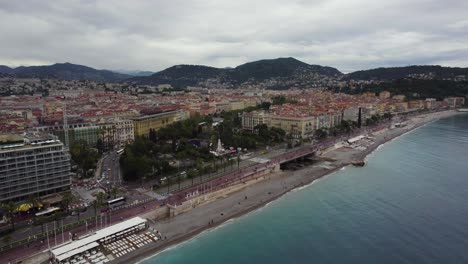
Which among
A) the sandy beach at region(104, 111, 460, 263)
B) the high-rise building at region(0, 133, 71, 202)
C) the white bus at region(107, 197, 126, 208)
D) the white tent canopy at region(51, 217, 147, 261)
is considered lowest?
the sandy beach at region(104, 111, 460, 263)

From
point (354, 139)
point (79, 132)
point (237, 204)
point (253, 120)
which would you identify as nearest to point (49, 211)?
point (237, 204)

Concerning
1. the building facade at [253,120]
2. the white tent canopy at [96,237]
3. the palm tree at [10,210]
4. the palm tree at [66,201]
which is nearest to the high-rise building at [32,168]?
the palm tree at [10,210]

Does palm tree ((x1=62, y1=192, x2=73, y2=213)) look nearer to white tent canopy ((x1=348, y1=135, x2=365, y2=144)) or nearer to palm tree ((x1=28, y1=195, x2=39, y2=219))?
palm tree ((x1=28, y1=195, x2=39, y2=219))

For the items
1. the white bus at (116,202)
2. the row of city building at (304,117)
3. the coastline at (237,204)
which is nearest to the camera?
the coastline at (237,204)

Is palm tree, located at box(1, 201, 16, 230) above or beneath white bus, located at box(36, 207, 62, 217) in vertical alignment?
above

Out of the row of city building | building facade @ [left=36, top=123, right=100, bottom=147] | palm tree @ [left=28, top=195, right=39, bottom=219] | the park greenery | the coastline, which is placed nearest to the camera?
the coastline

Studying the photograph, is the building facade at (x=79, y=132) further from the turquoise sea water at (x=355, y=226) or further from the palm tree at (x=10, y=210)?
the turquoise sea water at (x=355, y=226)

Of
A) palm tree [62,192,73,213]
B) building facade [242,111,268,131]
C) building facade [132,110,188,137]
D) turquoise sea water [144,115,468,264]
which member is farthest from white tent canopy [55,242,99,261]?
building facade [242,111,268,131]
